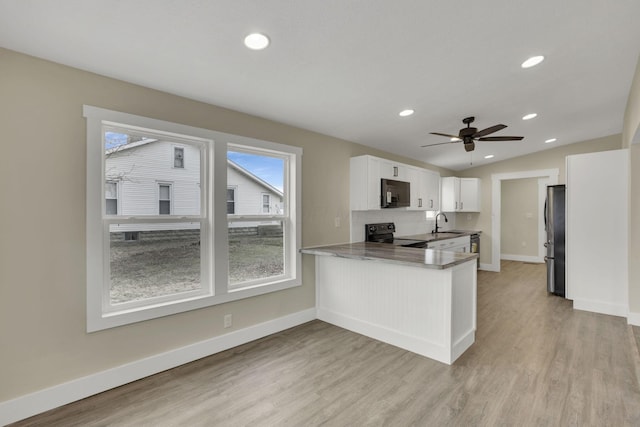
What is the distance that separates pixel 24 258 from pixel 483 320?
4330mm

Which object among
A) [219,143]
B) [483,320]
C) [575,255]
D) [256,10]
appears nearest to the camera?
[256,10]

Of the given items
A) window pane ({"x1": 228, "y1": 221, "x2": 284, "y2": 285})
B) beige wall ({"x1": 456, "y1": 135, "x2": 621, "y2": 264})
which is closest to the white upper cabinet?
beige wall ({"x1": 456, "y1": 135, "x2": 621, "y2": 264})

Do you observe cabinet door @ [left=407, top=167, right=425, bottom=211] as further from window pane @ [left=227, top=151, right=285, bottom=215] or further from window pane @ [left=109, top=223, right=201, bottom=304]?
window pane @ [left=109, top=223, right=201, bottom=304]

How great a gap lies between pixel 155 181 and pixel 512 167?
22.3 feet

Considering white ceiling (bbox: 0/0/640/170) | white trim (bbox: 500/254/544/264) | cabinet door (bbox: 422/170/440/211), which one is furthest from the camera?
white trim (bbox: 500/254/544/264)

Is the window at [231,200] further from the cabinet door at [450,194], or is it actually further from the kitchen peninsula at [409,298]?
the cabinet door at [450,194]

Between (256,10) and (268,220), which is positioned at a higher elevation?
(256,10)

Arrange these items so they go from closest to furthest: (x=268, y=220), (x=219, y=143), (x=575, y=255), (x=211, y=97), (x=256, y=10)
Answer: (x=256, y=10)
(x=211, y=97)
(x=219, y=143)
(x=268, y=220)
(x=575, y=255)

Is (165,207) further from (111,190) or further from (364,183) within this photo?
(364,183)

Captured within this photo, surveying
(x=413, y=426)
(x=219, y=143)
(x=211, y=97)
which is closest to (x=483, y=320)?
(x=413, y=426)

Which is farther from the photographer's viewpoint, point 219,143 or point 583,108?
point 583,108

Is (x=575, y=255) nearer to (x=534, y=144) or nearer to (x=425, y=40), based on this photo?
(x=534, y=144)

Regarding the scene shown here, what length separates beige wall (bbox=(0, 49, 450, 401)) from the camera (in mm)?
1854

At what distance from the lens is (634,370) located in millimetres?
2414
